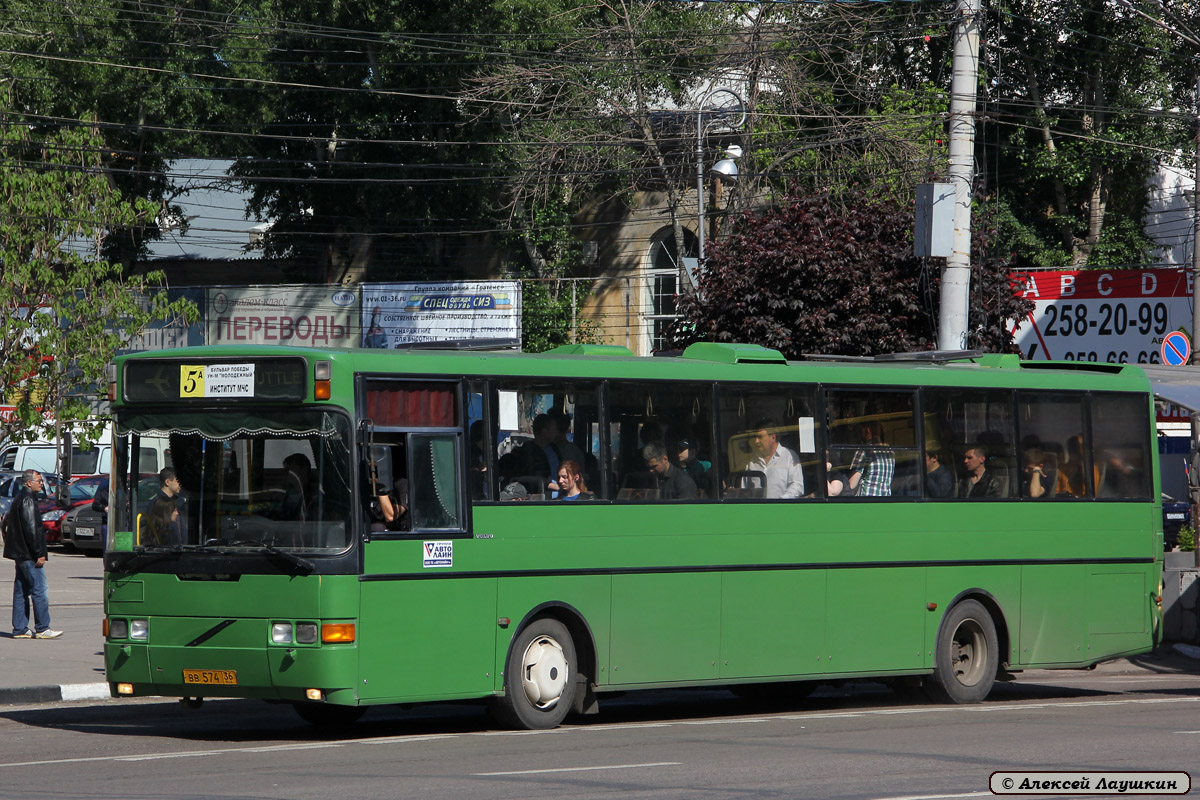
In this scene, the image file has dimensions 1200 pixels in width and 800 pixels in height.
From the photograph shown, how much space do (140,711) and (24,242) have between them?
72.9 feet

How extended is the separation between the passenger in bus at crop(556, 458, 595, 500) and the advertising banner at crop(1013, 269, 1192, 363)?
18.3 metres

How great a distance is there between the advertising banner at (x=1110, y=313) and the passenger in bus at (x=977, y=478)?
48.1 feet

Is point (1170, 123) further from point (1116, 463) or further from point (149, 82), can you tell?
point (149, 82)

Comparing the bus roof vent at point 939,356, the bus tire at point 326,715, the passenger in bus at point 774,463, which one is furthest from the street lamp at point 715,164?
the bus tire at point 326,715

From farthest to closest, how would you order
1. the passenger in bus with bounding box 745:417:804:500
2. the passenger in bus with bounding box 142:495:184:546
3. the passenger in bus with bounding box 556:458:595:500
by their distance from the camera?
1. the passenger in bus with bounding box 745:417:804:500
2. the passenger in bus with bounding box 556:458:595:500
3. the passenger in bus with bounding box 142:495:184:546

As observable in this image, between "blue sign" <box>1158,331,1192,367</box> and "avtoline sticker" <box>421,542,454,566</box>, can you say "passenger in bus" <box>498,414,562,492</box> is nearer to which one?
"avtoline sticker" <box>421,542,454,566</box>

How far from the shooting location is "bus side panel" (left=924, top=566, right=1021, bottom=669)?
13.8m

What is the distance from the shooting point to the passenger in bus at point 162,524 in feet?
34.7

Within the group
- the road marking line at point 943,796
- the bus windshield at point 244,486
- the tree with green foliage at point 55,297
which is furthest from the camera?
the tree with green foliage at point 55,297

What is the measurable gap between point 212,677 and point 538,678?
2.34 meters

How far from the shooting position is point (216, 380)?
10.6 meters

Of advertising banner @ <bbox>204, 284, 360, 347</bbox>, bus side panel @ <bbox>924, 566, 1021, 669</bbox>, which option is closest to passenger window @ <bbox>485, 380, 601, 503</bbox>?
bus side panel @ <bbox>924, 566, 1021, 669</bbox>

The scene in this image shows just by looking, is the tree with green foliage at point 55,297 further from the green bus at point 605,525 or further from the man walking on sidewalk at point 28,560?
the green bus at point 605,525

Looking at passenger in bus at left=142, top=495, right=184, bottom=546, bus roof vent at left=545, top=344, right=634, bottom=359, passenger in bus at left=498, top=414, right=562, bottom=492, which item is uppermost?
bus roof vent at left=545, top=344, right=634, bottom=359
